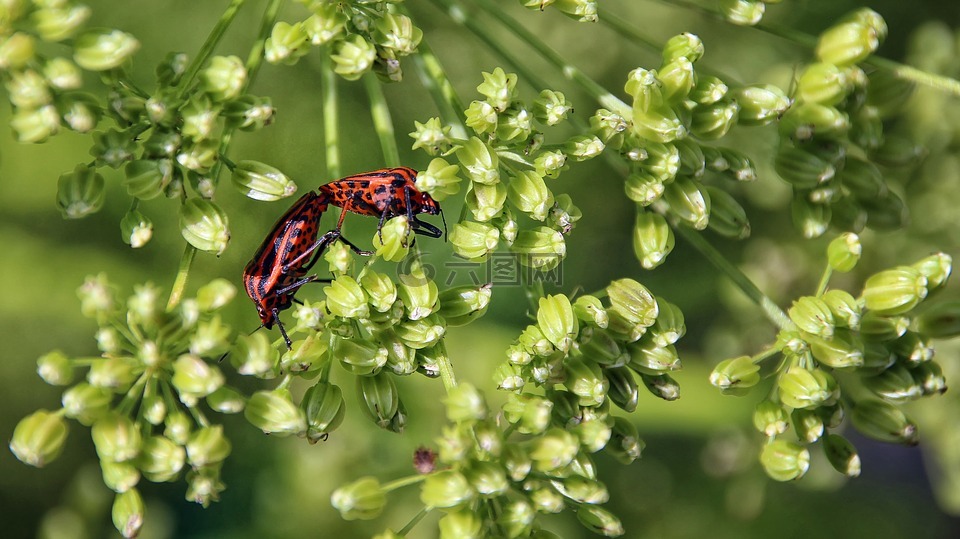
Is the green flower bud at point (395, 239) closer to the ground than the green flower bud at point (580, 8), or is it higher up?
closer to the ground

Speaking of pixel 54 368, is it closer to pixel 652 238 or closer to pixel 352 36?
pixel 352 36

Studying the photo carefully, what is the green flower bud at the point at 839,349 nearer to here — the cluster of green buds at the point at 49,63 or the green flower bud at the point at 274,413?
the green flower bud at the point at 274,413

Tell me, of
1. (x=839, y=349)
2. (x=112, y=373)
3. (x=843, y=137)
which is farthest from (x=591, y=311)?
(x=112, y=373)

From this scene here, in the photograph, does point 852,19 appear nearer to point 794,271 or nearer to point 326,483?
point 794,271

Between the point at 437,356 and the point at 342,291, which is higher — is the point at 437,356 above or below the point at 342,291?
below

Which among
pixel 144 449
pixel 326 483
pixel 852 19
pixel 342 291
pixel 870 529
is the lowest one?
pixel 870 529

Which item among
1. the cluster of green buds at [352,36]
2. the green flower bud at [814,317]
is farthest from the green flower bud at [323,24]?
the green flower bud at [814,317]

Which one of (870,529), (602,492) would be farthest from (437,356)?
(870,529)
